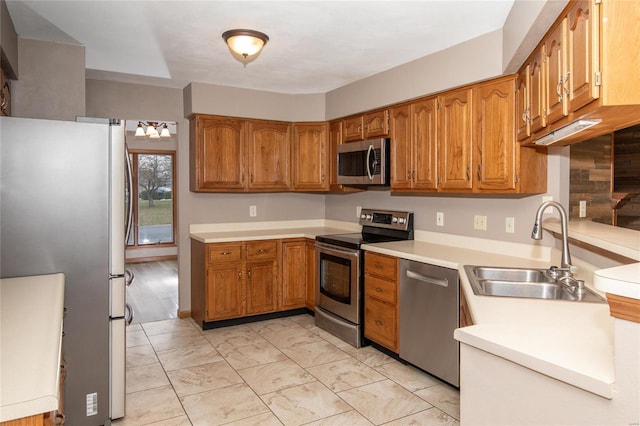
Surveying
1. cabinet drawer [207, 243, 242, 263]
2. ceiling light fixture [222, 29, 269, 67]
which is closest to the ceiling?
ceiling light fixture [222, 29, 269, 67]

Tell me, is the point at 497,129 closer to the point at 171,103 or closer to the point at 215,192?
the point at 215,192

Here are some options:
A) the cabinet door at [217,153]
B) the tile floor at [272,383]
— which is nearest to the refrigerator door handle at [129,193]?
the tile floor at [272,383]

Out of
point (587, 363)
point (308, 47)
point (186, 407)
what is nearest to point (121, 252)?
point (186, 407)

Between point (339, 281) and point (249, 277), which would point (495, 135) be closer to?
point (339, 281)

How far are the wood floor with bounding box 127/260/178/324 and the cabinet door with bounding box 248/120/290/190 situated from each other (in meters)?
1.76

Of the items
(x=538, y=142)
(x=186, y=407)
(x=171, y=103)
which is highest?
(x=171, y=103)

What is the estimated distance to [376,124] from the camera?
13.1ft

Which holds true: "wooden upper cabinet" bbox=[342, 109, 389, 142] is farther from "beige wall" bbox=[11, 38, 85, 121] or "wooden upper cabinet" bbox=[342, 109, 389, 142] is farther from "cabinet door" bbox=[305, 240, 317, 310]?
"beige wall" bbox=[11, 38, 85, 121]

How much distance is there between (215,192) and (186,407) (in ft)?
7.87

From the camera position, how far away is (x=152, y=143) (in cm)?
800

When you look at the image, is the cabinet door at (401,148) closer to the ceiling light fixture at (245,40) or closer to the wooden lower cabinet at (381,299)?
the wooden lower cabinet at (381,299)

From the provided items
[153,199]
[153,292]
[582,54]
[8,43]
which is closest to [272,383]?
[582,54]

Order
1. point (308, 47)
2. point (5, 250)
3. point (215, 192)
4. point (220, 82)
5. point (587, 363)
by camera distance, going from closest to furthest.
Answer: point (587, 363), point (5, 250), point (308, 47), point (220, 82), point (215, 192)

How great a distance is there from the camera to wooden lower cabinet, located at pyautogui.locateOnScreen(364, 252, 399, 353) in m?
3.35
